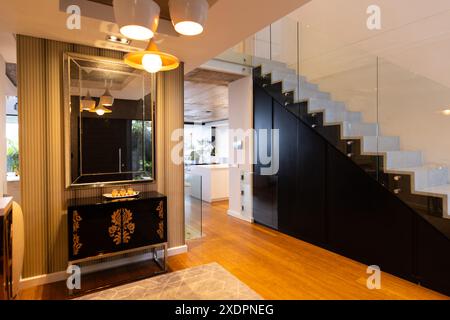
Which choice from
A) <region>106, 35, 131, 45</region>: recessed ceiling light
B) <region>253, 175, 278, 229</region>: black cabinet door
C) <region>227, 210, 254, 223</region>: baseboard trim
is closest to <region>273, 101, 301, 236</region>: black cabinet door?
<region>253, 175, 278, 229</region>: black cabinet door

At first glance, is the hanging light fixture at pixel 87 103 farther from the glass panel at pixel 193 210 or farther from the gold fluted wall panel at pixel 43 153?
the glass panel at pixel 193 210

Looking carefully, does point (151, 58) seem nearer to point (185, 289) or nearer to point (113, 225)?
point (113, 225)

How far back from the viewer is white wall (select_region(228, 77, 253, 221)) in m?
4.95

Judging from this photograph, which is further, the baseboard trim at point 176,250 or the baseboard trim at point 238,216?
the baseboard trim at point 238,216

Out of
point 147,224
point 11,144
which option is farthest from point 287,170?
point 11,144

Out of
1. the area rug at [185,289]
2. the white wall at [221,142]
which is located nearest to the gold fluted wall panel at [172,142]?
the area rug at [185,289]

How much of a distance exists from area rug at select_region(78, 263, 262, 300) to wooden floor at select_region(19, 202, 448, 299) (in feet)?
0.49

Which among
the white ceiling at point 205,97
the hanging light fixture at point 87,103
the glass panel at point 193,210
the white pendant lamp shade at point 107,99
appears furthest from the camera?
the white ceiling at point 205,97

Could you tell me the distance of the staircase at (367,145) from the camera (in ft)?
8.82

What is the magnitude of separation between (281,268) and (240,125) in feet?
9.56

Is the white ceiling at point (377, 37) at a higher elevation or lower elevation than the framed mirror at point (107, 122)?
higher

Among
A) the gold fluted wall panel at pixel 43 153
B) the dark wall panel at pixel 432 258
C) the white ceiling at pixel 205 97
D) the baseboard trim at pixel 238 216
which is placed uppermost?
the white ceiling at pixel 205 97

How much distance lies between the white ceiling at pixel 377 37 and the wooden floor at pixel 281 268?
2.37 m
